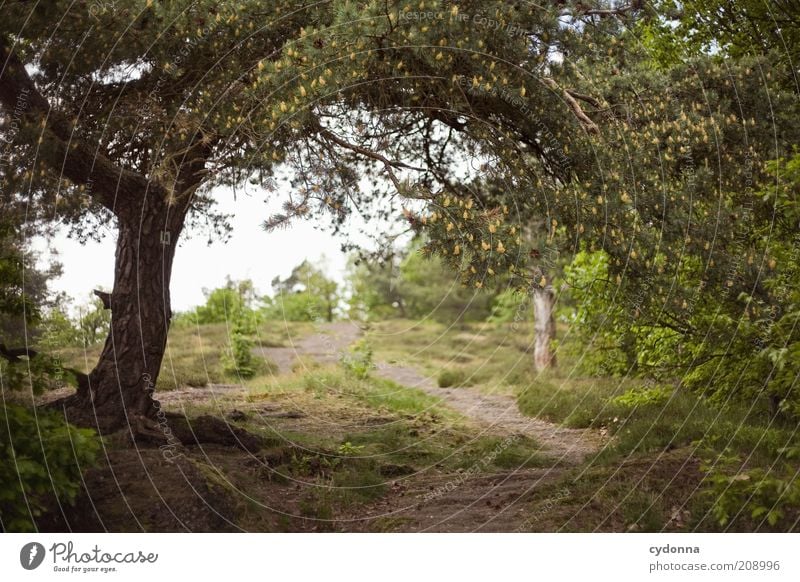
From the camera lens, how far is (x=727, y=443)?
9.03 m

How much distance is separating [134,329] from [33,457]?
12.1 feet

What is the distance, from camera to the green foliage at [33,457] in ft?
19.6

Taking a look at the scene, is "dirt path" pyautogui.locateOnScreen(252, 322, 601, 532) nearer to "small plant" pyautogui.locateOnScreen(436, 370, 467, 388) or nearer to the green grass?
the green grass

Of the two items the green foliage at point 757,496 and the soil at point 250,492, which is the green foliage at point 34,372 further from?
the green foliage at point 757,496

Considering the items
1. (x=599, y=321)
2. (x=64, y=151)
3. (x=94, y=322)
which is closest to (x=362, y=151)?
(x=64, y=151)

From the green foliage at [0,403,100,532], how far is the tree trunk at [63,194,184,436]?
3.19 meters

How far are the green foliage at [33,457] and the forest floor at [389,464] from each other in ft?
1.76

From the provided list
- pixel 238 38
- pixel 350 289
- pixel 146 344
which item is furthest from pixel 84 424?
pixel 350 289

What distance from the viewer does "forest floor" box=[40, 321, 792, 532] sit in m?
7.51

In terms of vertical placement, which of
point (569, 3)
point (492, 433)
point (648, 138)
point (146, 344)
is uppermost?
point (569, 3)

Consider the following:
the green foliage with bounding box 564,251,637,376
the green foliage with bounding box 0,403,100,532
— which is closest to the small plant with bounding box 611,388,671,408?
the green foliage with bounding box 564,251,637,376

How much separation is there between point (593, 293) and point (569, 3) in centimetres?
422

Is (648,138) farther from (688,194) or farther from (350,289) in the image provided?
(350,289)

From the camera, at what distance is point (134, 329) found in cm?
967
